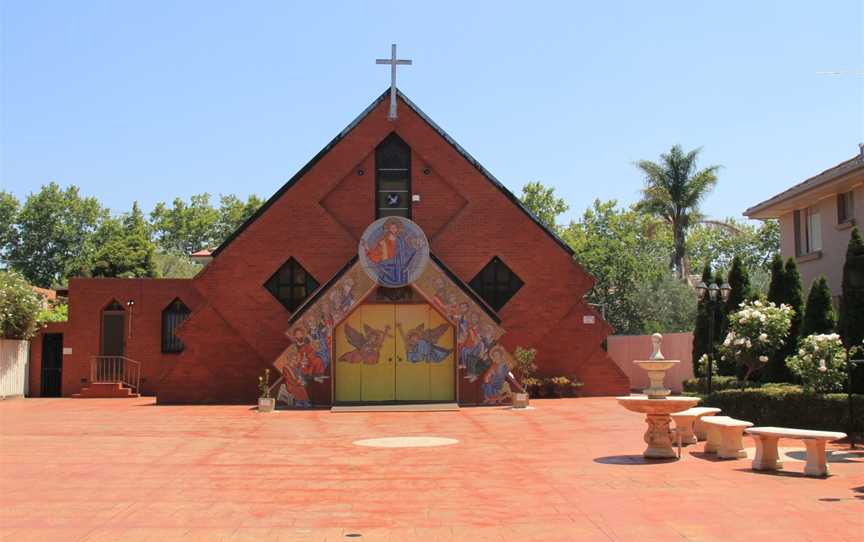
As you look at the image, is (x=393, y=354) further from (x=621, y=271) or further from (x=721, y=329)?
(x=621, y=271)

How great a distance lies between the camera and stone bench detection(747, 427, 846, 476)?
12.3m

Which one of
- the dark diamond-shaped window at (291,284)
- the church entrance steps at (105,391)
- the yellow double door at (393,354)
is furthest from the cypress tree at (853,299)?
the church entrance steps at (105,391)

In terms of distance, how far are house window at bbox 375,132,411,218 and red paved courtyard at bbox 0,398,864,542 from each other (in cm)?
1160

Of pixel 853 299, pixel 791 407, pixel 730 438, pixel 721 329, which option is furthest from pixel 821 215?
pixel 730 438

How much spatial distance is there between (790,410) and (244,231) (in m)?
18.3

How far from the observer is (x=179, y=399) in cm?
2853

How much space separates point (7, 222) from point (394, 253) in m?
54.7

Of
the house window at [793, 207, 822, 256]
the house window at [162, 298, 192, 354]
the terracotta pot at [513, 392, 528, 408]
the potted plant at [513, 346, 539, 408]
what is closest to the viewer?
the house window at [793, 207, 822, 256]

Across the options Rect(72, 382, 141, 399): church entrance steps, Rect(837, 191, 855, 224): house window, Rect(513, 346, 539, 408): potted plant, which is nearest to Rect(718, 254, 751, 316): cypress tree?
Rect(837, 191, 855, 224): house window

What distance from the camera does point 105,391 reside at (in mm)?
32219

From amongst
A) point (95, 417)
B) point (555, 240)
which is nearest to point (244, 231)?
point (95, 417)

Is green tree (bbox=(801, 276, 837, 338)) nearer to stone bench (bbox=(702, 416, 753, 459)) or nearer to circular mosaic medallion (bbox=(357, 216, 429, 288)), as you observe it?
stone bench (bbox=(702, 416, 753, 459))

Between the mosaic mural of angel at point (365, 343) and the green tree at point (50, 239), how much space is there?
49291 millimetres

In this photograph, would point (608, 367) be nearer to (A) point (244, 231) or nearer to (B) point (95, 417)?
(A) point (244, 231)
